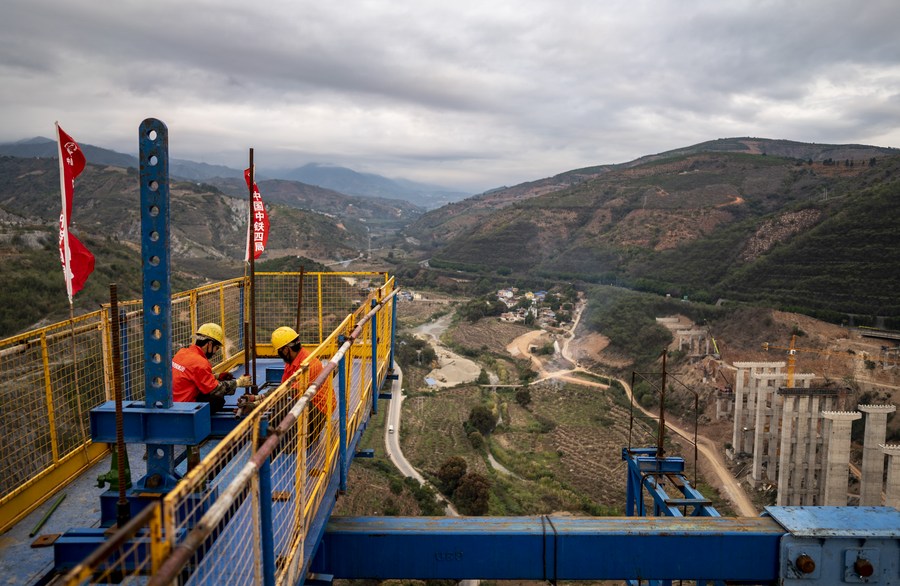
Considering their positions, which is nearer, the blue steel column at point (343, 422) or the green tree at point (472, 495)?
the blue steel column at point (343, 422)

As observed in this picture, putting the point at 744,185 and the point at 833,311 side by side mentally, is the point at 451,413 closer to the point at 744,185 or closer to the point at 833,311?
the point at 833,311

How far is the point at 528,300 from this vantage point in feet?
193

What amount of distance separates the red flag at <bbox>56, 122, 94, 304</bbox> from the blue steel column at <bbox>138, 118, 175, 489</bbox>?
1.82 meters

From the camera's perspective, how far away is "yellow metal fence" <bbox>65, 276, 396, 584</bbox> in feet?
5.86

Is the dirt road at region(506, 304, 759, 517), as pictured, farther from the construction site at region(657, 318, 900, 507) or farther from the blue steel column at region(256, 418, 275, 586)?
the blue steel column at region(256, 418, 275, 586)

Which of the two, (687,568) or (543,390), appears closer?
(687,568)

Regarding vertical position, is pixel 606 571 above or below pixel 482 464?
above

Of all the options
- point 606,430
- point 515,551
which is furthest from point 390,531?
point 606,430

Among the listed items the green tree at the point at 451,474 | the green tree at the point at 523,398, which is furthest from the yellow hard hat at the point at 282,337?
the green tree at the point at 523,398

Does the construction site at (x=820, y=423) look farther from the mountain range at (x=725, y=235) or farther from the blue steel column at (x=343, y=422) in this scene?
the blue steel column at (x=343, y=422)

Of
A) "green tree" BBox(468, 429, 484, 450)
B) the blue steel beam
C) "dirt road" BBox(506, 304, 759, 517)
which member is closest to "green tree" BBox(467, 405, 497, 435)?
"green tree" BBox(468, 429, 484, 450)

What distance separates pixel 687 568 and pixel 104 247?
37649 mm

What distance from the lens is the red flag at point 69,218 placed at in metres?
4.58

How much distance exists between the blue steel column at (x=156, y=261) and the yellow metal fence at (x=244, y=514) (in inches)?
25.1
